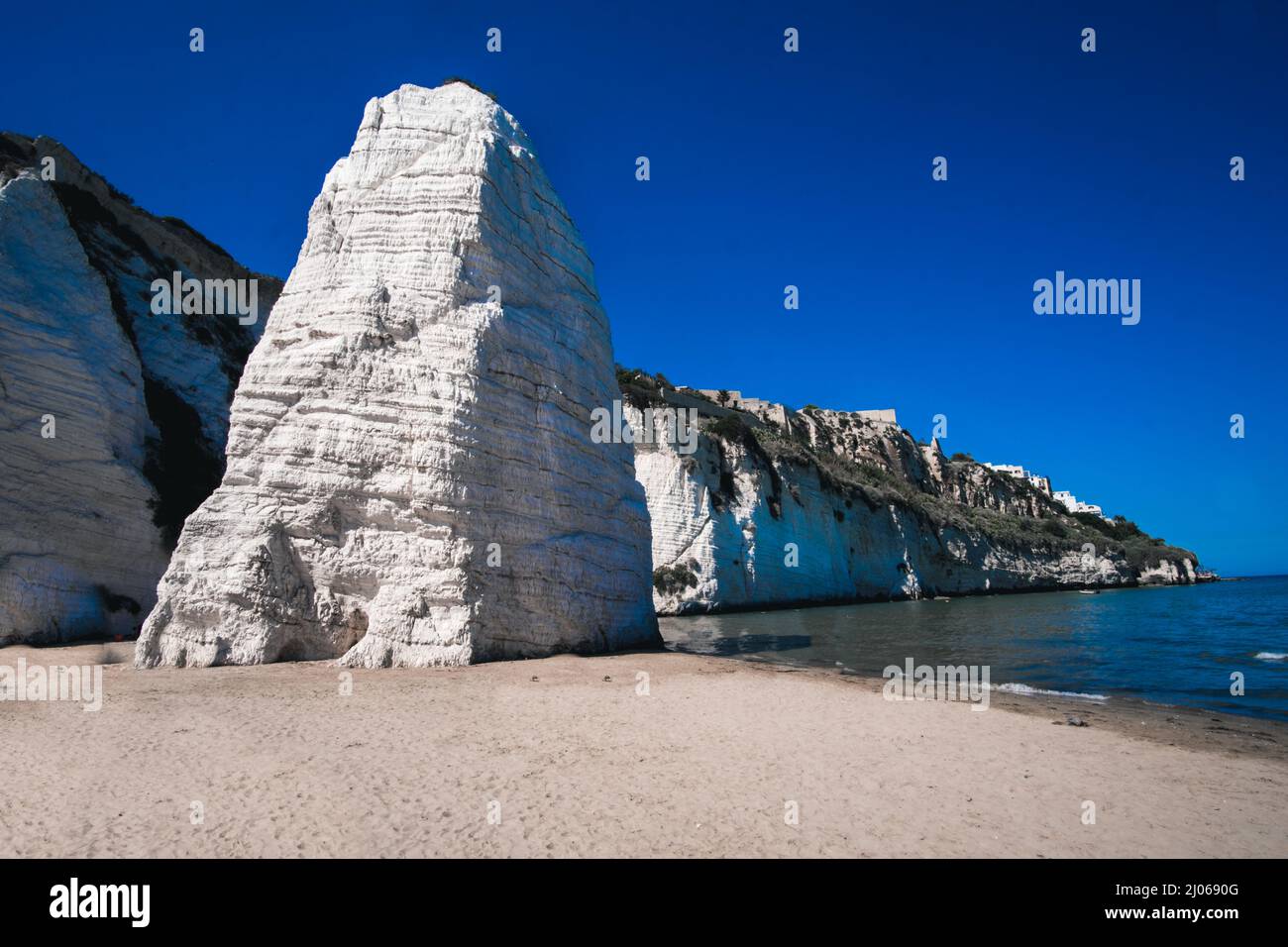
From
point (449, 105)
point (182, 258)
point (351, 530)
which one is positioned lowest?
point (351, 530)

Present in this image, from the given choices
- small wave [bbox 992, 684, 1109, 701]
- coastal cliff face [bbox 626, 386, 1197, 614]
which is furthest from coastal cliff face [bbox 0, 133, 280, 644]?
coastal cliff face [bbox 626, 386, 1197, 614]

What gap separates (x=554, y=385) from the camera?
15172mm

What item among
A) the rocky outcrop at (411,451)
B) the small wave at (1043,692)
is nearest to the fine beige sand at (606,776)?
the small wave at (1043,692)

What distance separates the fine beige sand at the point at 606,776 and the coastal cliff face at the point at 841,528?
2598cm

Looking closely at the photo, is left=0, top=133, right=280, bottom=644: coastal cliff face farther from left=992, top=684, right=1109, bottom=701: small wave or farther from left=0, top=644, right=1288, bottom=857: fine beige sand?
left=992, top=684, right=1109, bottom=701: small wave

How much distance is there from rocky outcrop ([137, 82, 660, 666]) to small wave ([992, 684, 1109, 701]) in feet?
25.5

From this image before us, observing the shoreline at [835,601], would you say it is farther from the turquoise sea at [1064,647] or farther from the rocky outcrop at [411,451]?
the rocky outcrop at [411,451]

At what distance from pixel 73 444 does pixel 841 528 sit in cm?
4385

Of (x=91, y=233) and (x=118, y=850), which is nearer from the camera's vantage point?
(x=118, y=850)

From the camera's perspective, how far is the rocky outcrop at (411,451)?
12383 mm
